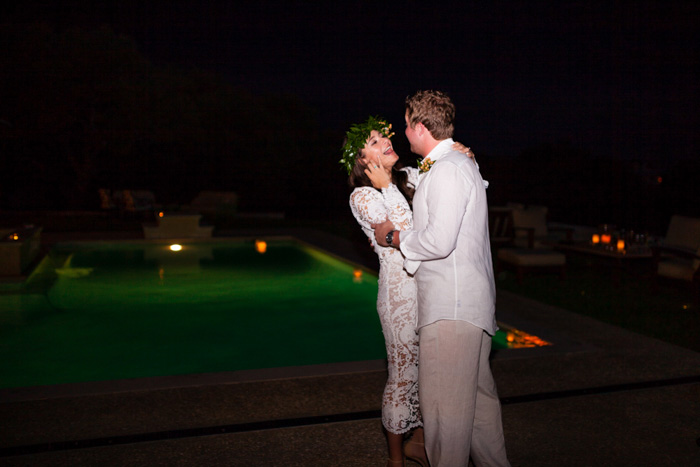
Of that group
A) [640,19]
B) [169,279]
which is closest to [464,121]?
[640,19]

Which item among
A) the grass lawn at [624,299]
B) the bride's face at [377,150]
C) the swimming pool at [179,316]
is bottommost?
the swimming pool at [179,316]

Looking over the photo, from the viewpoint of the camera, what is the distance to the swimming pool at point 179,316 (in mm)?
6648

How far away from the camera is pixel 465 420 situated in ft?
8.16

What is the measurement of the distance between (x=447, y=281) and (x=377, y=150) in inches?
30.4

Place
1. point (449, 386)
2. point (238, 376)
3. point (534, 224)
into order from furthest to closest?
point (534, 224), point (238, 376), point (449, 386)

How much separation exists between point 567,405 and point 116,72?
23.1m

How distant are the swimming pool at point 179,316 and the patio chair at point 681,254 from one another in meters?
2.74

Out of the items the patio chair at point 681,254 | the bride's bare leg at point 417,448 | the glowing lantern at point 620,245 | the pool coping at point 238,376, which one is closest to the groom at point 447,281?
the bride's bare leg at point 417,448

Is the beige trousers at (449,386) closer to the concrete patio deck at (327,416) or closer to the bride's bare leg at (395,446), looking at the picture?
the bride's bare leg at (395,446)

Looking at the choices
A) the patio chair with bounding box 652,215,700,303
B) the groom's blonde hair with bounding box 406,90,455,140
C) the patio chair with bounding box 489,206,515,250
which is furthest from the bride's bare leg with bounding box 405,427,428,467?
the patio chair with bounding box 489,206,515,250

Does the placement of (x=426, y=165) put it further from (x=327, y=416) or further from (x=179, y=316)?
(x=179, y=316)

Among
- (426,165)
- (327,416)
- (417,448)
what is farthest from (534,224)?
(426,165)

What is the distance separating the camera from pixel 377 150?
287 centimetres

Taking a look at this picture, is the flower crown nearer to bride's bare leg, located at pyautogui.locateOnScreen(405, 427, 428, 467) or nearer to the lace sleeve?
the lace sleeve
